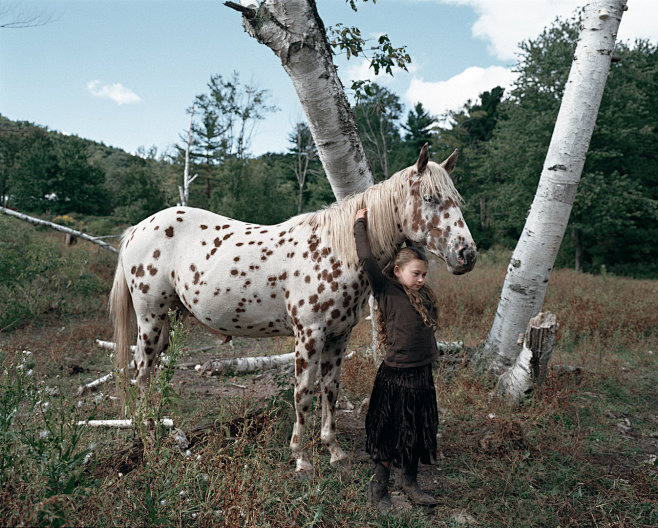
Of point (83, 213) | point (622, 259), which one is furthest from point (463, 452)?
point (83, 213)

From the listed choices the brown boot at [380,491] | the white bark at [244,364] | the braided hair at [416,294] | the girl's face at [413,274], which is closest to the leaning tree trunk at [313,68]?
the braided hair at [416,294]

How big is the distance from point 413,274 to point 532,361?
6.97 feet

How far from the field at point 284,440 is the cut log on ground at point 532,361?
178 millimetres

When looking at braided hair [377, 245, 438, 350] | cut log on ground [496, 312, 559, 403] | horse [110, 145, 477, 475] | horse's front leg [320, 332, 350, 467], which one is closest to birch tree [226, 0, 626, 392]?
cut log on ground [496, 312, 559, 403]

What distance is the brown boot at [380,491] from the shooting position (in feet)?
8.79

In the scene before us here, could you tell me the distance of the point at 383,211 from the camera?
9.55ft

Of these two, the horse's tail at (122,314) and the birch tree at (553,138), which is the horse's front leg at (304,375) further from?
the horse's tail at (122,314)

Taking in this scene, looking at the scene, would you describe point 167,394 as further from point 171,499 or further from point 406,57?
point 406,57

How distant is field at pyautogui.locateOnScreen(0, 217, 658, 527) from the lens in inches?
74.1

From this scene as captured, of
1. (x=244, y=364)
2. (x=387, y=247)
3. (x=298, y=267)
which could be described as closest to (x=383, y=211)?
(x=387, y=247)

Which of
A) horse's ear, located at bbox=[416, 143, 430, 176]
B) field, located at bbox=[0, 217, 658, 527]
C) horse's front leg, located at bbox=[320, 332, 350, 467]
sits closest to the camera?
field, located at bbox=[0, 217, 658, 527]

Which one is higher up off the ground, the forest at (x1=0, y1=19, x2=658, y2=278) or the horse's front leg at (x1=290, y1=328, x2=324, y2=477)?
the forest at (x1=0, y1=19, x2=658, y2=278)

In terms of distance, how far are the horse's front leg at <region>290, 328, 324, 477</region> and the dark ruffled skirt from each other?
1.77 feet

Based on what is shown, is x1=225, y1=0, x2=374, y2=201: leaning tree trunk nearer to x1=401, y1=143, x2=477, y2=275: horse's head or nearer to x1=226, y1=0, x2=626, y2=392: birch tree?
x1=226, y1=0, x2=626, y2=392: birch tree
